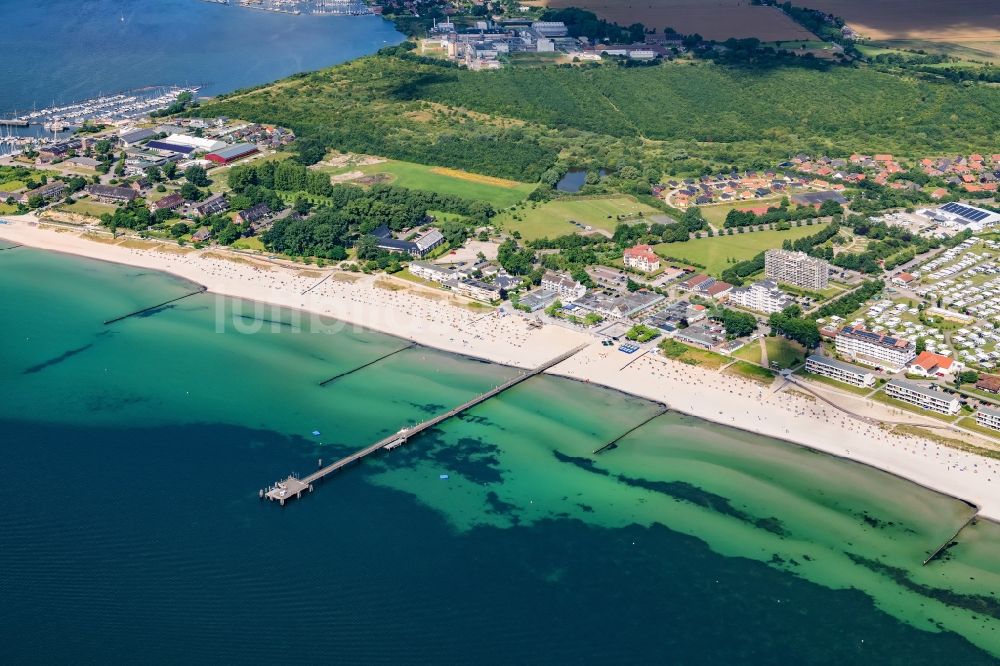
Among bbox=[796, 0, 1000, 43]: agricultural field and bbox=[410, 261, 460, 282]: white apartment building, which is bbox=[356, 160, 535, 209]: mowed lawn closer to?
bbox=[410, 261, 460, 282]: white apartment building

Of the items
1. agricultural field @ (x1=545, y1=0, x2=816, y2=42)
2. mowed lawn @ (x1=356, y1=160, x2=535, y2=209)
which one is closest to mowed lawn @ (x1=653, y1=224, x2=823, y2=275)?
mowed lawn @ (x1=356, y1=160, x2=535, y2=209)

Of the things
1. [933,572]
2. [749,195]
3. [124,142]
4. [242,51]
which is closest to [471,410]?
[933,572]

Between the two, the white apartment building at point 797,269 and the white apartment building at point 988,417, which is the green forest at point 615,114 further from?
the white apartment building at point 988,417

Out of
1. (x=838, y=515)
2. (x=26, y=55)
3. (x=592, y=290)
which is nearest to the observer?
(x=838, y=515)

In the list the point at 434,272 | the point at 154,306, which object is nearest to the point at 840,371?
the point at 434,272

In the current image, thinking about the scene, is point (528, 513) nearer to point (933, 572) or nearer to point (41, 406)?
point (933, 572)

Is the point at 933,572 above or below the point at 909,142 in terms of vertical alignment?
below

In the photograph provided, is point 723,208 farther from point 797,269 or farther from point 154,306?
point 154,306

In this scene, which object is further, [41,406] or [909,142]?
[909,142]
